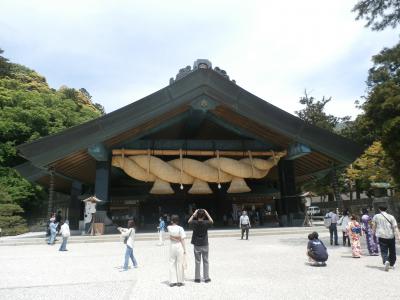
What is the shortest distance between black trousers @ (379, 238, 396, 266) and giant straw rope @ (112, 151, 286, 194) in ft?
40.7

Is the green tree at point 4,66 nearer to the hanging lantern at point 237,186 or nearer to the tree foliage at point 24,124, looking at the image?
the tree foliage at point 24,124

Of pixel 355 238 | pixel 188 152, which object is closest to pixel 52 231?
pixel 188 152

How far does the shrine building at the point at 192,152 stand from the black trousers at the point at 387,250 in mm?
11208

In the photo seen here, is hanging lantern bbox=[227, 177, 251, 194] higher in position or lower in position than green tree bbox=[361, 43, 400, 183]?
lower

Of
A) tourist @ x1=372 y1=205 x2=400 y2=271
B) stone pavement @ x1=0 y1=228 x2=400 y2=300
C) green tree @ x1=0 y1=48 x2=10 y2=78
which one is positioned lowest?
stone pavement @ x1=0 y1=228 x2=400 y2=300

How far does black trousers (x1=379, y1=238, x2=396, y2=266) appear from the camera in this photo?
778cm

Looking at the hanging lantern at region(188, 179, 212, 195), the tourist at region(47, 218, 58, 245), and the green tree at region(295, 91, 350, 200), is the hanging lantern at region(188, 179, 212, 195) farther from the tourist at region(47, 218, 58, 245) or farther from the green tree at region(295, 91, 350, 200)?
the green tree at region(295, 91, 350, 200)

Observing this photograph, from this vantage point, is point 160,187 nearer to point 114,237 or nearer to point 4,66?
point 114,237

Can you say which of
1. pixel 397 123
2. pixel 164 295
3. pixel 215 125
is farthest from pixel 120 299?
pixel 215 125

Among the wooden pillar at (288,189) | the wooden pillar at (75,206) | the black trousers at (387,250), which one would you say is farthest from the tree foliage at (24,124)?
the black trousers at (387,250)

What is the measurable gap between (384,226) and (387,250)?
0.58 meters

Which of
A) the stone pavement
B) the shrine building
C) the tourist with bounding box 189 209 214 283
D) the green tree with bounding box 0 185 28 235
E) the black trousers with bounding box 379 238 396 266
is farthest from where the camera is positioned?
the green tree with bounding box 0 185 28 235

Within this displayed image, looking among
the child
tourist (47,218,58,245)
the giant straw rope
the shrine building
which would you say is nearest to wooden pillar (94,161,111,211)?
the shrine building

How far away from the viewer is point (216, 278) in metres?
7.05
